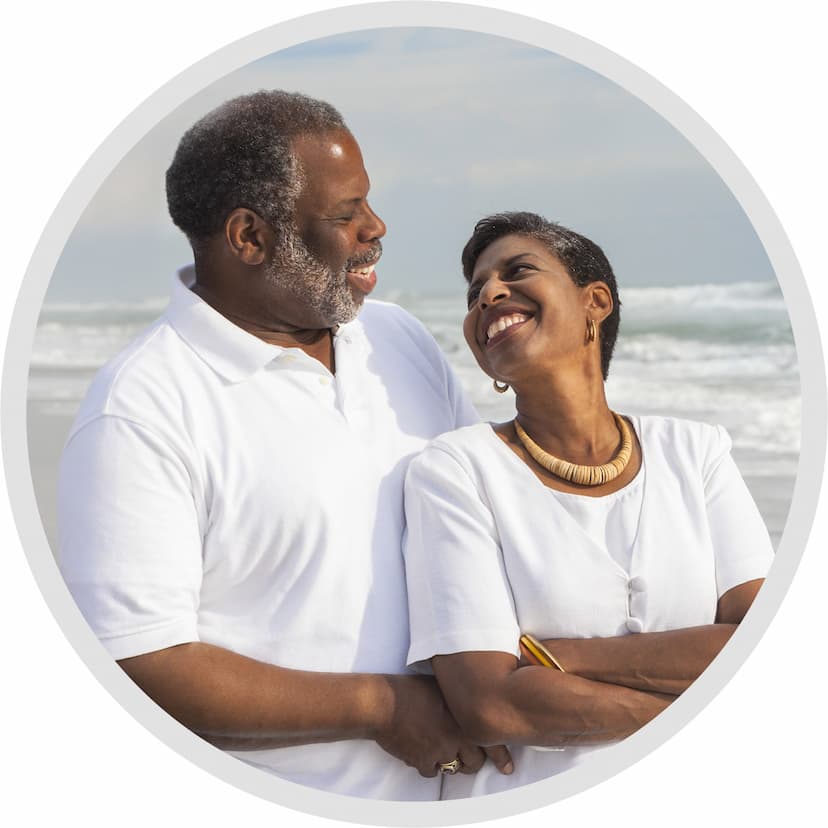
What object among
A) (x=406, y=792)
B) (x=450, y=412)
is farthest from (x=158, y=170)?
(x=406, y=792)

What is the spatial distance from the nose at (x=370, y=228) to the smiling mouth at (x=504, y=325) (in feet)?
0.86

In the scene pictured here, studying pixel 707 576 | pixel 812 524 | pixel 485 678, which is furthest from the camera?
pixel 812 524

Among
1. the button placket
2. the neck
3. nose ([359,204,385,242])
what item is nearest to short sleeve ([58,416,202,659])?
nose ([359,204,385,242])

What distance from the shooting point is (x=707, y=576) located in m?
2.09

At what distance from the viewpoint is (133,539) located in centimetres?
193

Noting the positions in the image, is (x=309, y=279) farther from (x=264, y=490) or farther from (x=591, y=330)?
(x=591, y=330)

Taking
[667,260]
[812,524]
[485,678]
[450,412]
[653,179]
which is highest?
[653,179]

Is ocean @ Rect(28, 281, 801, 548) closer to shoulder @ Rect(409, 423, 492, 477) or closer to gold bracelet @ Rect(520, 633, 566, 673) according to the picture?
shoulder @ Rect(409, 423, 492, 477)

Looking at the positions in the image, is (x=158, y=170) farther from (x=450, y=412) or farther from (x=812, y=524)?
(x=812, y=524)

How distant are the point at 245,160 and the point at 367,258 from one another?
0.90 ft

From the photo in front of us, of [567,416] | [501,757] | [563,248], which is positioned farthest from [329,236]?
[501,757]

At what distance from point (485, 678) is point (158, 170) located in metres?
1.08

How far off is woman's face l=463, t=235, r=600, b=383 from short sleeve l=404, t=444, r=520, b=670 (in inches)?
8.3

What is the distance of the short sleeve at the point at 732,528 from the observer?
2.12 meters
